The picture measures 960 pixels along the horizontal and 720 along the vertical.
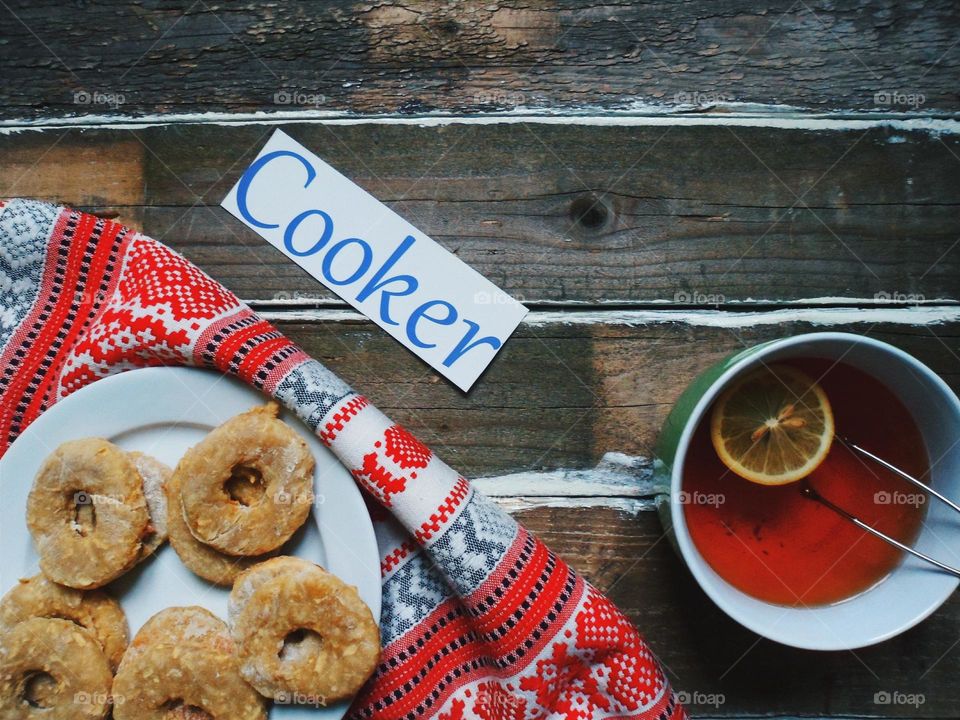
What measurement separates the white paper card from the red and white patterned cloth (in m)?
0.13

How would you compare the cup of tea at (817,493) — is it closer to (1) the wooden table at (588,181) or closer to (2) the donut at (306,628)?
(1) the wooden table at (588,181)

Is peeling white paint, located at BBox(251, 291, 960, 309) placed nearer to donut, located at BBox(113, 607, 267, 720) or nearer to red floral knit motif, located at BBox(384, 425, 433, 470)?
red floral knit motif, located at BBox(384, 425, 433, 470)

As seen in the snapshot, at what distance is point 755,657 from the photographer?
1039 millimetres

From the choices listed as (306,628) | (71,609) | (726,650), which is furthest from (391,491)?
(726,650)

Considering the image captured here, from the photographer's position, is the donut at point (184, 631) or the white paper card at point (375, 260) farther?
the white paper card at point (375, 260)

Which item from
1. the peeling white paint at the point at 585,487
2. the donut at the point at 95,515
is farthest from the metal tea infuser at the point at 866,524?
the donut at the point at 95,515

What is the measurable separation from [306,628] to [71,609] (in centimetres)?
29

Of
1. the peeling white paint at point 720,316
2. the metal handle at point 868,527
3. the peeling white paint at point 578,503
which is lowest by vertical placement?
the peeling white paint at point 578,503

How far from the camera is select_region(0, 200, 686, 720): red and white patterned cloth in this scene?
0.91 metres

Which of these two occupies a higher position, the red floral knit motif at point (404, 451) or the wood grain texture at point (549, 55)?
the wood grain texture at point (549, 55)

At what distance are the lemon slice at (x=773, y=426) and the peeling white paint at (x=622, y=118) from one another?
1.32ft

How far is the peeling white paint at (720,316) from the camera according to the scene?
105cm

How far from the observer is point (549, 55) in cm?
106

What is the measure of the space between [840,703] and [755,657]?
136 millimetres
